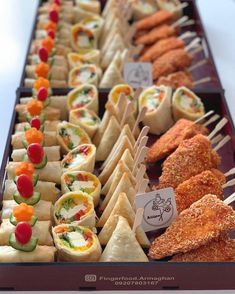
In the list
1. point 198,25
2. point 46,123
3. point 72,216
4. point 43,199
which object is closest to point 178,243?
point 72,216

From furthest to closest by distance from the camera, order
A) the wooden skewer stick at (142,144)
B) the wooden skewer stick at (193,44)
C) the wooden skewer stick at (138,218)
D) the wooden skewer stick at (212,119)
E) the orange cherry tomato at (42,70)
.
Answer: the wooden skewer stick at (193,44) → the orange cherry tomato at (42,70) → the wooden skewer stick at (212,119) → the wooden skewer stick at (142,144) → the wooden skewer stick at (138,218)

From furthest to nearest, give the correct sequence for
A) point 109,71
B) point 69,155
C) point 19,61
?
point 19,61, point 109,71, point 69,155

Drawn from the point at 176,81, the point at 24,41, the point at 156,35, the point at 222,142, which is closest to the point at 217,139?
the point at 222,142

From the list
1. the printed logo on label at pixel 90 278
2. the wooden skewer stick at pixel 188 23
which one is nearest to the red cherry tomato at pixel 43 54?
the wooden skewer stick at pixel 188 23

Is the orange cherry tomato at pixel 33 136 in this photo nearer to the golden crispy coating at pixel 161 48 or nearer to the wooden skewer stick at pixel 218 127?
the wooden skewer stick at pixel 218 127

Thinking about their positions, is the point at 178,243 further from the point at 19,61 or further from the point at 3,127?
the point at 19,61

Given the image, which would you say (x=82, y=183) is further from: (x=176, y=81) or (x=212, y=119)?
(x=176, y=81)
